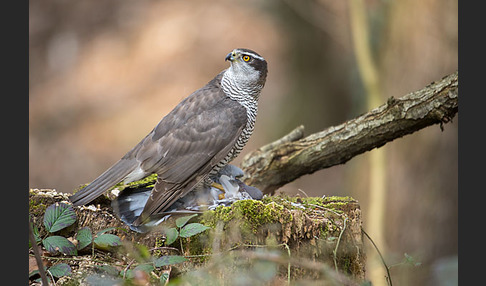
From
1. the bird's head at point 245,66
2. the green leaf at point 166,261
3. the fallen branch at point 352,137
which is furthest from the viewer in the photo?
the fallen branch at point 352,137

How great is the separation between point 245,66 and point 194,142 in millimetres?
686

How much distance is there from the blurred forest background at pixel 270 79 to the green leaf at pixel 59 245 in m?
2.35

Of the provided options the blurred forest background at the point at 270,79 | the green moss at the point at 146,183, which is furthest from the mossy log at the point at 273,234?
the blurred forest background at the point at 270,79

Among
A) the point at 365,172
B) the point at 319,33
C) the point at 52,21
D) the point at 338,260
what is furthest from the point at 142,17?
the point at 338,260

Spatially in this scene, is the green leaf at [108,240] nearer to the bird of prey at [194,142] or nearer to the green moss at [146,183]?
the bird of prey at [194,142]

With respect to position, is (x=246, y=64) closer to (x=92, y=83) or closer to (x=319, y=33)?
(x=319, y=33)

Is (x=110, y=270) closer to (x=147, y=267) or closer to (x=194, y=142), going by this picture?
(x=147, y=267)

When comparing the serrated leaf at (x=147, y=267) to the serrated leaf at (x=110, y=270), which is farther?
the serrated leaf at (x=110, y=270)

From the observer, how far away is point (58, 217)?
322 centimetres

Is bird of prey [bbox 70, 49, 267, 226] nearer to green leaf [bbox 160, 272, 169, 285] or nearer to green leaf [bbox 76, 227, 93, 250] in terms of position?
green leaf [bbox 76, 227, 93, 250]

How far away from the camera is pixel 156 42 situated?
34.8ft

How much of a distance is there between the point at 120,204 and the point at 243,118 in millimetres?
1020

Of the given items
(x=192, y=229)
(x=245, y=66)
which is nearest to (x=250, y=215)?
(x=192, y=229)

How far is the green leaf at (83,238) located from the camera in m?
3.11
